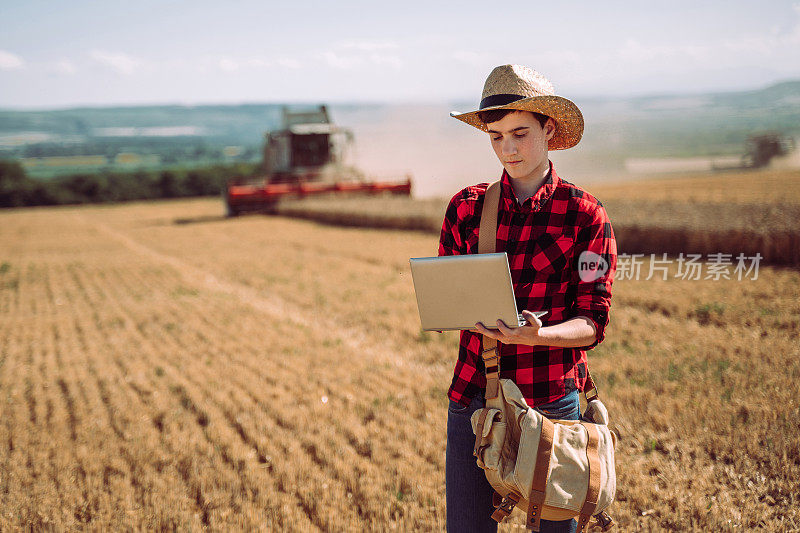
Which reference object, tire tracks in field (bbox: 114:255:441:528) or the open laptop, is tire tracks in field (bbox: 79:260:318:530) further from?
the open laptop

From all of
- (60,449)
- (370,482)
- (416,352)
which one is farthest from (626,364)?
(60,449)

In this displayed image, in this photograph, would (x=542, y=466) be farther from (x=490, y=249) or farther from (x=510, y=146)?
(x=510, y=146)

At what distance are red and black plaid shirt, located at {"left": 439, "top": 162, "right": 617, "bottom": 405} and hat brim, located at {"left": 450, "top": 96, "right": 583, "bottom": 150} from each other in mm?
189

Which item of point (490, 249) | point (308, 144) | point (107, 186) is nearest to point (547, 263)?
point (490, 249)

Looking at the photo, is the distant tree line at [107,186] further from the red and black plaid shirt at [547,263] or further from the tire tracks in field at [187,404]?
the red and black plaid shirt at [547,263]

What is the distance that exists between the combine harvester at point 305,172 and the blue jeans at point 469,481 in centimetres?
2358

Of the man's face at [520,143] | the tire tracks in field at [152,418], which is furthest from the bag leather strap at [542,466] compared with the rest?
the tire tracks in field at [152,418]

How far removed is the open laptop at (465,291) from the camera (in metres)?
1.88

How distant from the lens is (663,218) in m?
12.8

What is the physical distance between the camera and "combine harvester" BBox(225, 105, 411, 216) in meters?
25.6

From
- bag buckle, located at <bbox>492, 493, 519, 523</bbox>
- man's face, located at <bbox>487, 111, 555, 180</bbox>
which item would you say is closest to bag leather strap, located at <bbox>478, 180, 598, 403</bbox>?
man's face, located at <bbox>487, 111, 555, 180</bbox>

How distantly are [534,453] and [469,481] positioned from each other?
1.12ft

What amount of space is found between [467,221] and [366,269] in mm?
10700

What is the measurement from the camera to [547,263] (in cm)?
205
